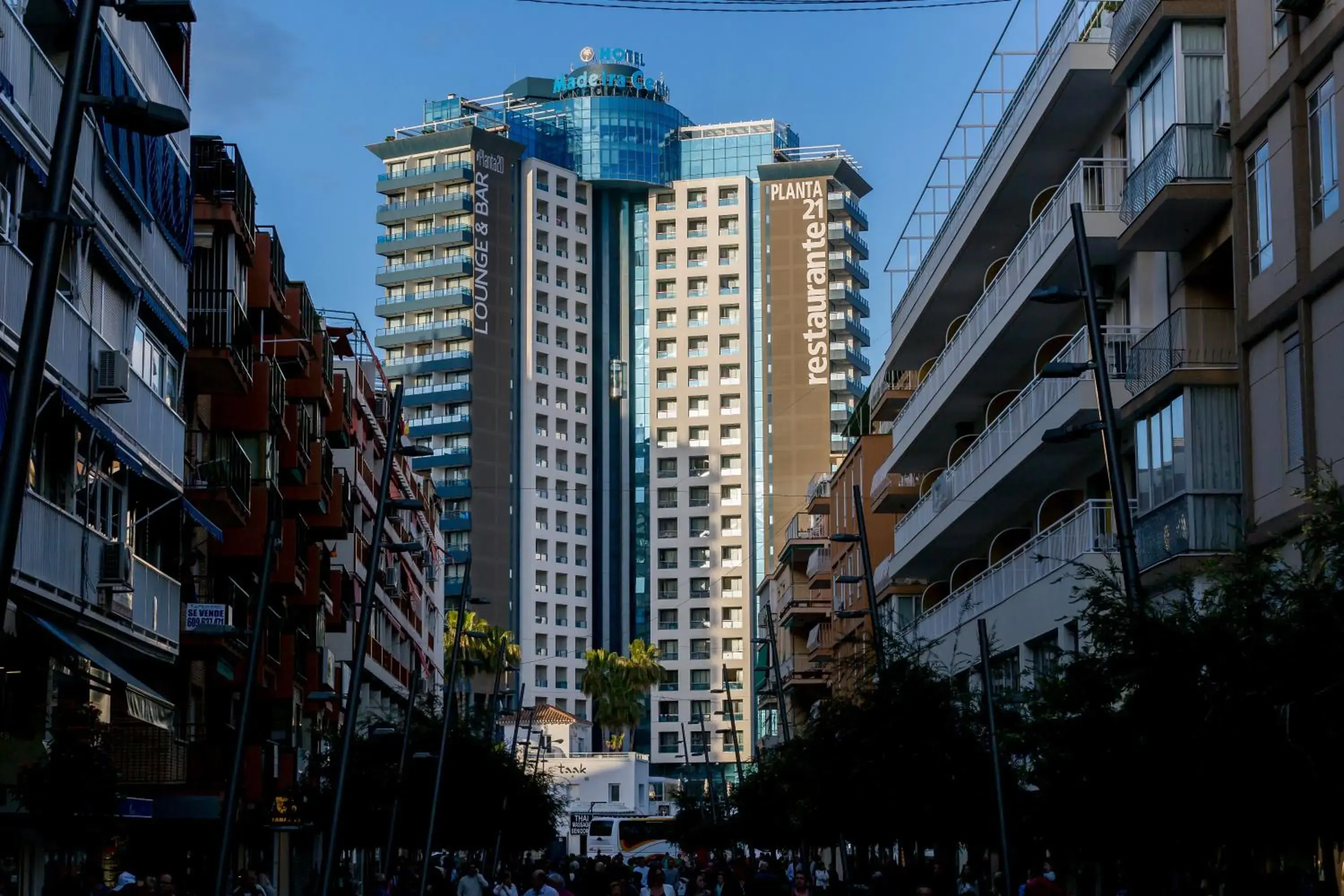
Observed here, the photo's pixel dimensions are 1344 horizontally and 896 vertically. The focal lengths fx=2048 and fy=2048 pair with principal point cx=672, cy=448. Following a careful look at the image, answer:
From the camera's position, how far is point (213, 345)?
3694cm

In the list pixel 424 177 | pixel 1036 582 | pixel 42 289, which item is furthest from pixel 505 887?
pixel 424 177

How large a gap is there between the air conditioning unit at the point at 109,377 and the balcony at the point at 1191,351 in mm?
14840

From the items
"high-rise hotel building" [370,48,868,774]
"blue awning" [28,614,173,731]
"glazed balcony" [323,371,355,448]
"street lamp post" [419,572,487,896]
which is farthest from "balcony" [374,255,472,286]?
"blue awning" [28,614,173,731]

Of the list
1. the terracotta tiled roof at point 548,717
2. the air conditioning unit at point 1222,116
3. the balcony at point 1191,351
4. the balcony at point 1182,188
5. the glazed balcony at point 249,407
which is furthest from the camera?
the terracotta tiled roof at point 548,717

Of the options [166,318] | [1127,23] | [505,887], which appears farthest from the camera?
[505,887]

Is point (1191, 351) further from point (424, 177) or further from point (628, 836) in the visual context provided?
point (424, 177)

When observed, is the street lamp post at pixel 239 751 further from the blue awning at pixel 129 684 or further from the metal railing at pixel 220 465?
the metal railing at pixel 220 465

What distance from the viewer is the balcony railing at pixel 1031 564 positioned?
112 ft

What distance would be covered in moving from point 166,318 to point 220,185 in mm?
8210

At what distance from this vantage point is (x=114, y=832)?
3697 cm

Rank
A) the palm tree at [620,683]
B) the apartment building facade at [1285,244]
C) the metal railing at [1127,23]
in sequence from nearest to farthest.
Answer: the apartment building facade at [1285,244] < the metal railing at [1127,23] < the palm tree at [620,683]

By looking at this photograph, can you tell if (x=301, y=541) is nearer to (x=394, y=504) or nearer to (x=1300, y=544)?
(x=394, y=504)

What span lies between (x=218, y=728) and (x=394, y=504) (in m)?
11.4

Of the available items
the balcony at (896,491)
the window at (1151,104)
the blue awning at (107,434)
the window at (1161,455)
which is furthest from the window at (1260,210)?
the balcony at (896,491)
